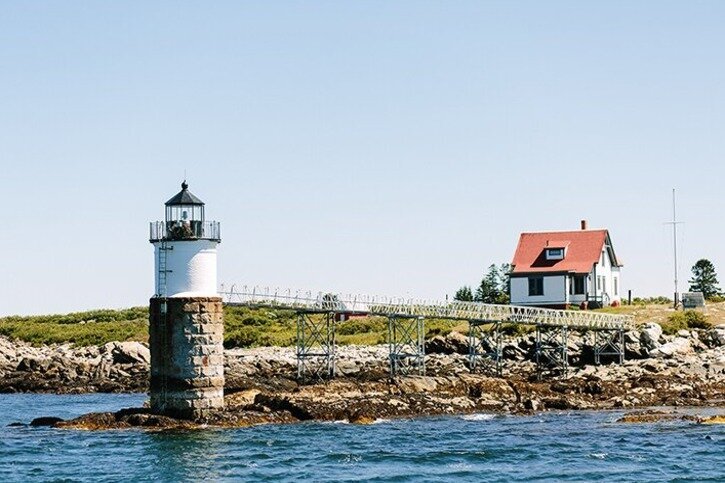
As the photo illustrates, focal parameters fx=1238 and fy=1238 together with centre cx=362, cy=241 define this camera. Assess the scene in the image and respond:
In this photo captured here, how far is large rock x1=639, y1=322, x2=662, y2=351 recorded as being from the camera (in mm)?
70125

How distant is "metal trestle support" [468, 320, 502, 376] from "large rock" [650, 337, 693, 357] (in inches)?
357

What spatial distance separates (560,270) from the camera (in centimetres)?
8375

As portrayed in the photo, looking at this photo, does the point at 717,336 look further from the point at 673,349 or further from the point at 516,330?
the point at 516,330

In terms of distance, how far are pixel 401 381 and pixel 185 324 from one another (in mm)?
11974

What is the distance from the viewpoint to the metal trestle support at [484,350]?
64375 mm

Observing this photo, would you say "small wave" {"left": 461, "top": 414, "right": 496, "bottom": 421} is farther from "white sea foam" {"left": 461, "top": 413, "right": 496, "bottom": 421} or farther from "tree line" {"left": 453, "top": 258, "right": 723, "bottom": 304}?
"tree line" {"left": 453, "top": 258, "right": 723, "bottom": 304}

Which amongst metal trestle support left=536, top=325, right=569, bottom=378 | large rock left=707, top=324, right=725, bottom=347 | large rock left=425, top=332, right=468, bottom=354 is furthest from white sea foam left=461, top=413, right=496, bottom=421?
large rock left=707, top=324, right=725, bottom=347

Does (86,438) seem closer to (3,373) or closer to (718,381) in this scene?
(718,381)

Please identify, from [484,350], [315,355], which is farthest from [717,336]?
[315,355]

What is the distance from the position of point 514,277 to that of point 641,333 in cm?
1506

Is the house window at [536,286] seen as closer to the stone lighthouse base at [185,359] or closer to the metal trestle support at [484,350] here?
the metal trestle support at [484,350]

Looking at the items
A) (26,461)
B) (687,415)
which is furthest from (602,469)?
(26,461)

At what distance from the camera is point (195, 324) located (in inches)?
1709

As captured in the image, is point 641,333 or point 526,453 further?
point 641,333
